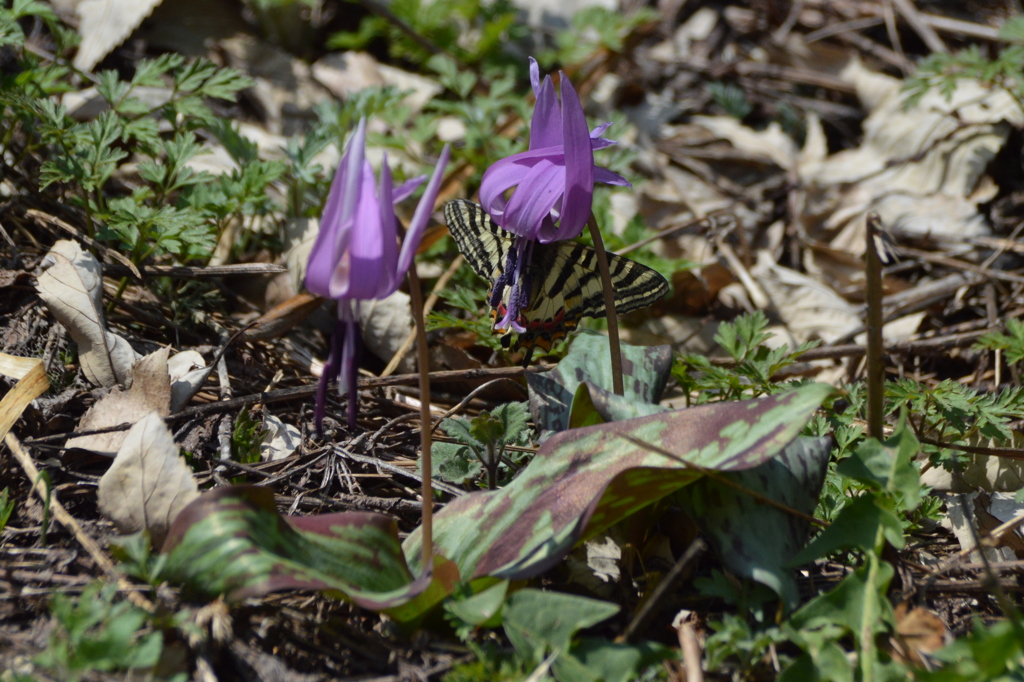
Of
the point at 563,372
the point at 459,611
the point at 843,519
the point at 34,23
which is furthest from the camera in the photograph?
the point at 34,23

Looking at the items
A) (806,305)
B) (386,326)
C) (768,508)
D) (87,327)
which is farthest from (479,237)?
(806,305)

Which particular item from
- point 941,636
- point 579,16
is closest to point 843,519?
point 941,636

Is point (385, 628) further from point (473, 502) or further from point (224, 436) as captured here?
point (224, 436)

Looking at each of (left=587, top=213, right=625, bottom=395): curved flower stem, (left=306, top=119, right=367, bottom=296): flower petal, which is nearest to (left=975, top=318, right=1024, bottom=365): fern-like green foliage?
(left=587, top=213, right=625, bottom=395): curved flower stem

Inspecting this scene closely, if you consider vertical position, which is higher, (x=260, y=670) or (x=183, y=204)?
(x=183, y=204)

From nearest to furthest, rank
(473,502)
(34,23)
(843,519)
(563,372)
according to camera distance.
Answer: (843,519)
(473,502)
(563,372)
(34,23)

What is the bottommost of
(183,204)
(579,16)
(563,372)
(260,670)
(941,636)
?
(941,636)

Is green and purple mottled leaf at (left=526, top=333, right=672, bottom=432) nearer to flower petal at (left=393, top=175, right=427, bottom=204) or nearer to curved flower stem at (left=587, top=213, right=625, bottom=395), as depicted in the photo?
curved flower stem at (left=587, top=213, right=625, bottom=395)
